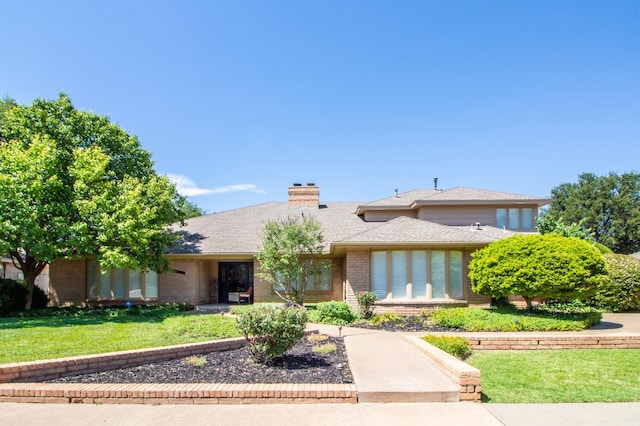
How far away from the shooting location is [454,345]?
857cm

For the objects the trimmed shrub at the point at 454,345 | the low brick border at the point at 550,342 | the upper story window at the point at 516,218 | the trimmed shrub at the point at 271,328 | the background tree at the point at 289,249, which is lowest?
the low brick border at the point at 550,342

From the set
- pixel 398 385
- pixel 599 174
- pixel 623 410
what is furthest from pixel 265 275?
pixel 599 174

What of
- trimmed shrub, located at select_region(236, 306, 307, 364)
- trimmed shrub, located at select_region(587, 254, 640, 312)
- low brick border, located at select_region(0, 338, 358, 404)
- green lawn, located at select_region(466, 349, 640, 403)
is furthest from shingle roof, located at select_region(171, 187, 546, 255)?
low brick border, located at select_region(0, 338, 358, 404)

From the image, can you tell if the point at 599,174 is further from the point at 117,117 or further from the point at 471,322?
the point at 117,117

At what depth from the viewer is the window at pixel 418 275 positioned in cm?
1496

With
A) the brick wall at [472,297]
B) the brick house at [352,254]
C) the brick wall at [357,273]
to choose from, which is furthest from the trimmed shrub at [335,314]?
the brick wall at [472,297]

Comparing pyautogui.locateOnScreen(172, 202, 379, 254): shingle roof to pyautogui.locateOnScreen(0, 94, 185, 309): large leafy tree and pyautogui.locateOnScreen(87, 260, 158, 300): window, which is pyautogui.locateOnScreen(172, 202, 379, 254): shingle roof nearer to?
pyautogui.locateOnScreen(87, 260, 158, 300): window

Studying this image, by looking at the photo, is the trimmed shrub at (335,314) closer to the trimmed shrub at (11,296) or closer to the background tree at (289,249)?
the background tree at (289,249)

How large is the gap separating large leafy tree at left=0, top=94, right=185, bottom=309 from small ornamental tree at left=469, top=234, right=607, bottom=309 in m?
11.4

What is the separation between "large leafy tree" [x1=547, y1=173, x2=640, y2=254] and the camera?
4903cm

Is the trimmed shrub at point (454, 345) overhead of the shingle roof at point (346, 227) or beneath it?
beneath

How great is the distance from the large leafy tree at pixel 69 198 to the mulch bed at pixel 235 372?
7.54 metres

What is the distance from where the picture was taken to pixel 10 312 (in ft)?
50.3

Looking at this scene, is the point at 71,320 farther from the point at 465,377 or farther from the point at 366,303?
the point at 465,377
